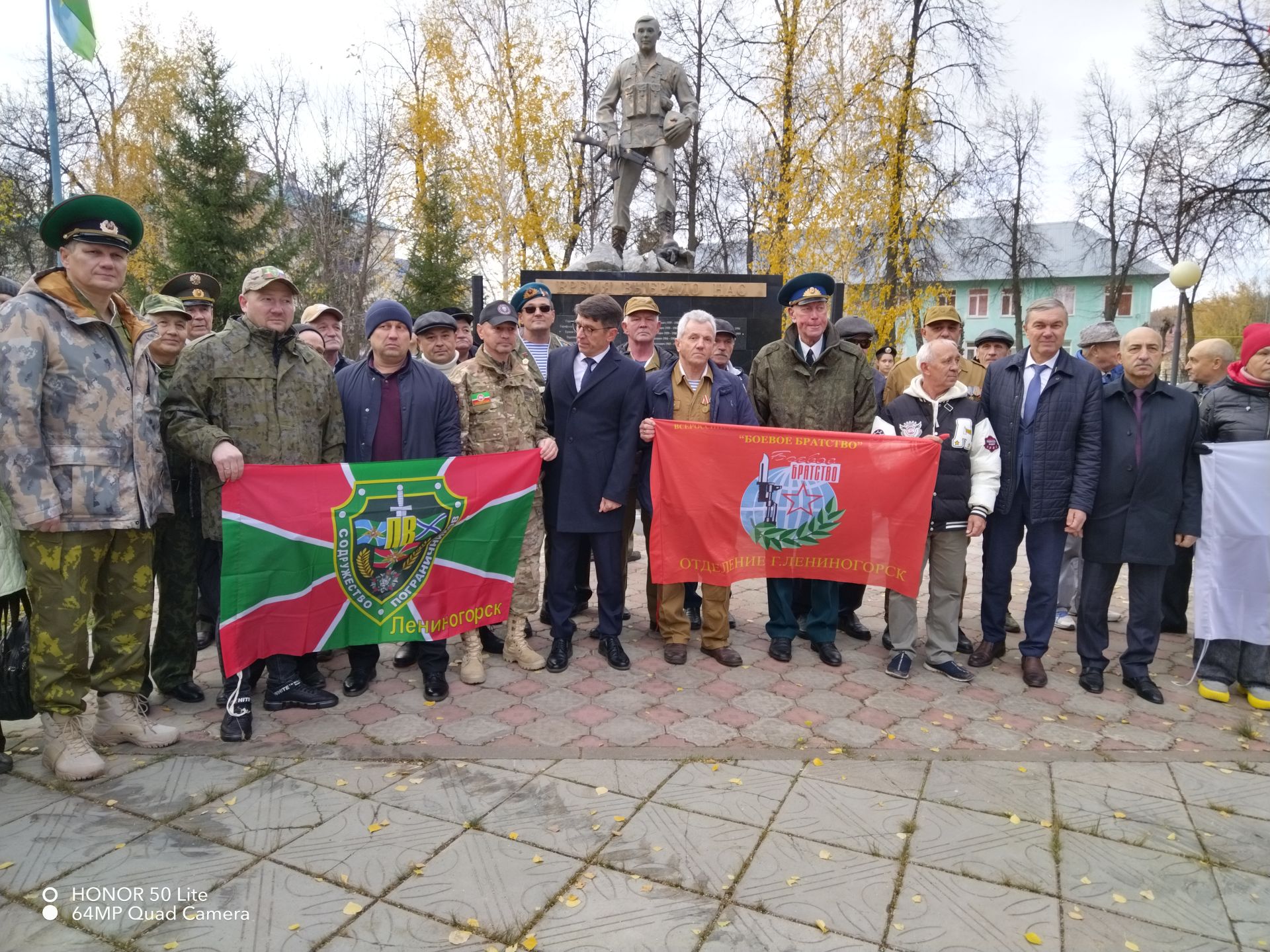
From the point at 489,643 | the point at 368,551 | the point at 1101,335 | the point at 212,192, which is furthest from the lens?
the point at 212,192

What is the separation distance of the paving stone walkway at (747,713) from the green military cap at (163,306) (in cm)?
201

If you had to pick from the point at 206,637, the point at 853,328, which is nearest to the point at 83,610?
the point at 206,637

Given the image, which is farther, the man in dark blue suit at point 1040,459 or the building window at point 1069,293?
the building window at point 1069,293

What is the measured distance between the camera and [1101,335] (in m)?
5.18

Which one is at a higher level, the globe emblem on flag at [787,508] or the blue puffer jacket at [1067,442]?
the blue puffer jacket at [1067,442]

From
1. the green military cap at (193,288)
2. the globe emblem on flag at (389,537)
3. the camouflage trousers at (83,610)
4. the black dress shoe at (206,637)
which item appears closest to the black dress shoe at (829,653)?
the globe emblem on flag at (389,537)

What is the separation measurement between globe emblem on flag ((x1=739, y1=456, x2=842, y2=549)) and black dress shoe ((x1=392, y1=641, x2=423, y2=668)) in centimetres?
209

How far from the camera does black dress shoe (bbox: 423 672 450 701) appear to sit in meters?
4.20

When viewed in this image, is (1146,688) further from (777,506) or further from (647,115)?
(647,115)

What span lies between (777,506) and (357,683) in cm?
252

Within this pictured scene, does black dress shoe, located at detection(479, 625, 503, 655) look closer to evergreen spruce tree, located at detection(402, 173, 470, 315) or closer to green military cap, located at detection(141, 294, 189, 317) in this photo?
green military cap, located at detection(141, 294, 189, 317)

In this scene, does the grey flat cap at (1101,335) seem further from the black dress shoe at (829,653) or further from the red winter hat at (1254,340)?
the black dress shoe at (829,653)

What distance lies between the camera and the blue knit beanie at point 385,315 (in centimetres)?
419

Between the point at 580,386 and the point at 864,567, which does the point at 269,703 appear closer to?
the point at 580,386
